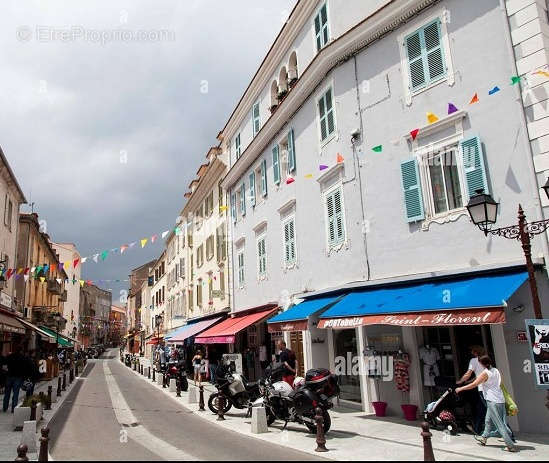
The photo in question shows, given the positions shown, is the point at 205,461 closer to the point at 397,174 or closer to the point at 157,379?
the point at 397,174

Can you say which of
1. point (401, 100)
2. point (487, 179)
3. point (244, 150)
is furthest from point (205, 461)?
point (244, 150)

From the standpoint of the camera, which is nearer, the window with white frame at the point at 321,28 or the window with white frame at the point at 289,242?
the window with white frame at the point at 321,28

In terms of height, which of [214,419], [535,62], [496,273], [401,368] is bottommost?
[214,419]

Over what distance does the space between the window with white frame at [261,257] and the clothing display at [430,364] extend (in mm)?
9079

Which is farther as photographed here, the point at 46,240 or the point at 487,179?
the point at 46,240

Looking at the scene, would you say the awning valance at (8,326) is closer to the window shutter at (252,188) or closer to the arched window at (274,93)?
the window shutter at (252,188)

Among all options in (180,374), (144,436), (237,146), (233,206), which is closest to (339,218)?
(144,436)

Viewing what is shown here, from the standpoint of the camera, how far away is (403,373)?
10742 mm

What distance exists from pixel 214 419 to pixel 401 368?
15.8 feet

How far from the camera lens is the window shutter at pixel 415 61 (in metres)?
11.1

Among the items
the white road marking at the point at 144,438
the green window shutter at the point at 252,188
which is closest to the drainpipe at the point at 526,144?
the white road marking at the point at 144,438

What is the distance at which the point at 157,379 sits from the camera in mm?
24141

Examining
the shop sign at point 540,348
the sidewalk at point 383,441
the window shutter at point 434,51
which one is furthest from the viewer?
the window shutter at point 434,51

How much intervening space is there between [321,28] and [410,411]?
11.1 metres
